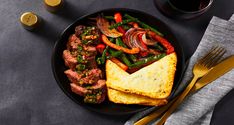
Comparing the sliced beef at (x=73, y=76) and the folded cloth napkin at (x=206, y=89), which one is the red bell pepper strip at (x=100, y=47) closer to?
the sliced beef at (x=73, y=76)

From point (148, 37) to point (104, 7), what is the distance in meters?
0.43

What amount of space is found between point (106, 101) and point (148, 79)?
1.04 feet

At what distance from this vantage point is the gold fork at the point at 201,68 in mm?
2859

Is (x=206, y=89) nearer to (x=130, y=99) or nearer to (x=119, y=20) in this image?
(x=130, y=99)

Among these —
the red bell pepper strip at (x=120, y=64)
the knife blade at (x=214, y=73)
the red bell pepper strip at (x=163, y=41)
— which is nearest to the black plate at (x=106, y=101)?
the red bell pepper strip at (x=163, y=41)

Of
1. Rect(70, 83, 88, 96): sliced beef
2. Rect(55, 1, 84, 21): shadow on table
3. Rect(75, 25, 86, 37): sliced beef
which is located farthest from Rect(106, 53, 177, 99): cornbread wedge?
Rect(55, 1, 84, 21): shadow on table

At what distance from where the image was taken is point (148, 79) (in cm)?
287

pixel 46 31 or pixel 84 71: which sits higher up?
pixel 46 31

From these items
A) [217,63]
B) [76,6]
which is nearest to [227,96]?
[217,63]

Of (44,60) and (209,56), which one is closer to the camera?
(209,56)

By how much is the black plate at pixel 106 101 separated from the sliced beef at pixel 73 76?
4cm

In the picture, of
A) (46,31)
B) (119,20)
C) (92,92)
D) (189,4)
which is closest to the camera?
(92,92)

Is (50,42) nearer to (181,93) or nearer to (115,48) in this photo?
(115,48)

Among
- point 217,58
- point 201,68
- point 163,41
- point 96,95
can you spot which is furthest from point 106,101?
point 217,58
